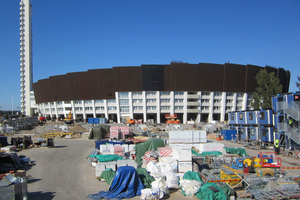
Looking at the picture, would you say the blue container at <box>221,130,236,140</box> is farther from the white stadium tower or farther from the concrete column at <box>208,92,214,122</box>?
the white stadium tower

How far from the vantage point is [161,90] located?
248 ft

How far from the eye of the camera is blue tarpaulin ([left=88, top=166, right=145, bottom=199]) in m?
11.7

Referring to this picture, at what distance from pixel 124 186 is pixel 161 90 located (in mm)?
64355

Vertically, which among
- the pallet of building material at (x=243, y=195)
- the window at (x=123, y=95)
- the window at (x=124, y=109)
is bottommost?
the pallet of building material at (x=243, y=195)

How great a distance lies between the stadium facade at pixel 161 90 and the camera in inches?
2921

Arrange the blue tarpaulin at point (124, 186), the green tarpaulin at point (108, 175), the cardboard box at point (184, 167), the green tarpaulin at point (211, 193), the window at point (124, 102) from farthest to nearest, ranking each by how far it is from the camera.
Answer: the window at point (124, 102)
the cardboard box at point (184, 167)
the green tarpaulin at point (108, 175)
the blue tarpaulin at point (124, 186)
the green tarpaulin at point (211, 193)

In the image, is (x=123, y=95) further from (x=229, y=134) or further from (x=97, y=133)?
(x=229, y=134)

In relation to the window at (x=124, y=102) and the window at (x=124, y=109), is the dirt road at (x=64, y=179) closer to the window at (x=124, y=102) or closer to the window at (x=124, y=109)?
the window at (x=124, y=102)

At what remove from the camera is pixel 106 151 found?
2319 cm

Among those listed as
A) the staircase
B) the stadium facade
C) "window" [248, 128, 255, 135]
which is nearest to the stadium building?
the stadium facade

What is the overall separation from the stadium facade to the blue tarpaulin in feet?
204

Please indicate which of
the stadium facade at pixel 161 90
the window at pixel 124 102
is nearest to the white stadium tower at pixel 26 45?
the stadium facade at pixel 161 90

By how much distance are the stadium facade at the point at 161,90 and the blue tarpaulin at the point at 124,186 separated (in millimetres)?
62150

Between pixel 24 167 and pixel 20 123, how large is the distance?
45869mm
